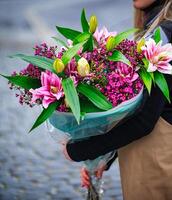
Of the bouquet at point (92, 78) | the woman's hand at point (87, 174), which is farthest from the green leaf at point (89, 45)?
the woman's hand at point (87, 174)

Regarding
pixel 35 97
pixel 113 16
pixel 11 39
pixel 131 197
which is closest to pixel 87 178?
pixel 131 197

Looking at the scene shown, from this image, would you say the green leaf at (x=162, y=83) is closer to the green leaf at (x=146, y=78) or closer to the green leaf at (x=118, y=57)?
the green leaf at (x=146, y=78)

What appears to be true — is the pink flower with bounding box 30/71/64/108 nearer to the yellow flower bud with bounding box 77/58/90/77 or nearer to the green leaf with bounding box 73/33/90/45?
the yellow flower bud with bounding box 77/58/90/77

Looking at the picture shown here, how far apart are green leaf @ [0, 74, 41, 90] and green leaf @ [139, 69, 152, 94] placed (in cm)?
39

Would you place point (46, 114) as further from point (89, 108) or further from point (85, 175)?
point (85, 175)

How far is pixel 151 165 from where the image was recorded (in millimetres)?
2367

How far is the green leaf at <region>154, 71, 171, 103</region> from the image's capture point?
7.26 feet

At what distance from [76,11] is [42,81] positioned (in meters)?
11.5

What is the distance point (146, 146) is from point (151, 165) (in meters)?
0.08

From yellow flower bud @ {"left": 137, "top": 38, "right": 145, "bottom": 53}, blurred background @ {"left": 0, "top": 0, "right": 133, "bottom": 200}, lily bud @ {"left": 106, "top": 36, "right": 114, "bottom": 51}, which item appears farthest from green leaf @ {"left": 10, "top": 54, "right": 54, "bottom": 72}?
blurred background @ {"left": 0, "top": 0, "right": 133, "bottom": 200}

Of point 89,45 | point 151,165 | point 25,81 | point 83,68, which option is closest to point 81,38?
point 89,45

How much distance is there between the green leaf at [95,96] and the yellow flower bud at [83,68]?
48mm

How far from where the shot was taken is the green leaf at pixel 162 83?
2.21 meters

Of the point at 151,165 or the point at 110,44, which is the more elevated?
the point at 110,44
